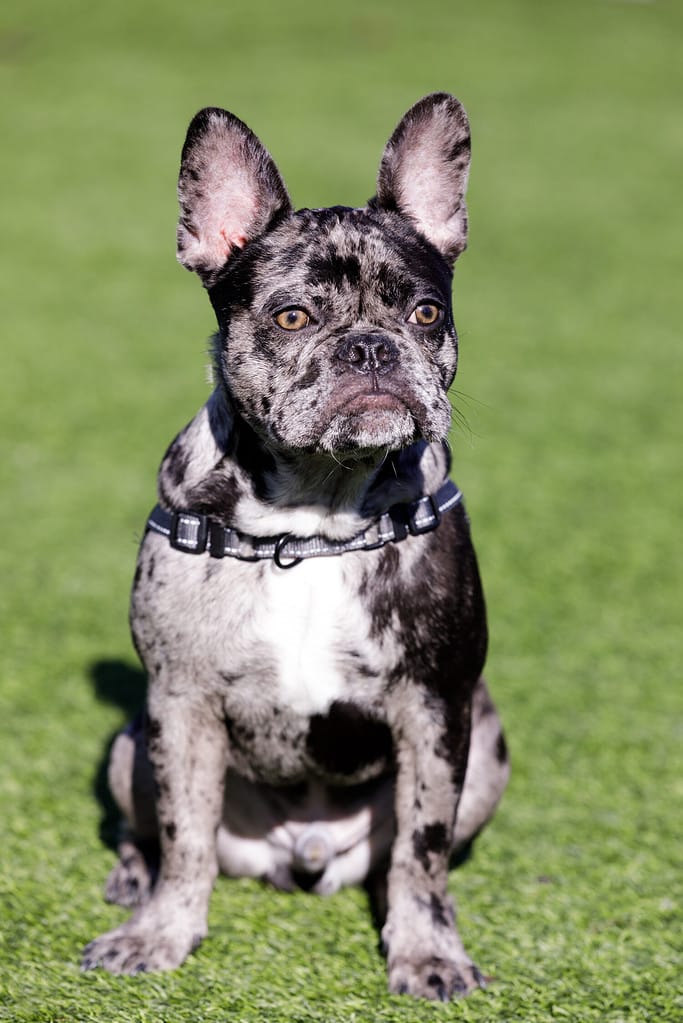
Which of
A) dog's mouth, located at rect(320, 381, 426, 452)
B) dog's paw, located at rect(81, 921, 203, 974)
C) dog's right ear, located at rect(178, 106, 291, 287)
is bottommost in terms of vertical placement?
dog's paw, located at rect(81, 921, 203, 974)

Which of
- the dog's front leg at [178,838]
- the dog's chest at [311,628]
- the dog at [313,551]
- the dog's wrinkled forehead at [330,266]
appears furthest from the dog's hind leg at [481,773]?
the dog's wrinkled forehead at [330,266]

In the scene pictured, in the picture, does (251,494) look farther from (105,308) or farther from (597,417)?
(105,308)

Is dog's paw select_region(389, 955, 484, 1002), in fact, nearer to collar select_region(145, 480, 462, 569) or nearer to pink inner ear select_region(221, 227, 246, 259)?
collar select_region(145, 480, 462, 569)

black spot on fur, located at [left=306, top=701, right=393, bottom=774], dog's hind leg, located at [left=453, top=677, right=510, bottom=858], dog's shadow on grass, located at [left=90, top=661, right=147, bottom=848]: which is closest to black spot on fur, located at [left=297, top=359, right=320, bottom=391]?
black spot on fur, located at [left=306, top=701, right=393, bottom=774]

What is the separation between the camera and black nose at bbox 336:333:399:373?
286 cm

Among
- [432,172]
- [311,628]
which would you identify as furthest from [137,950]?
[432,172]

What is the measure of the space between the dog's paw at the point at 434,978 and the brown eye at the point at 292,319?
156 centimetres

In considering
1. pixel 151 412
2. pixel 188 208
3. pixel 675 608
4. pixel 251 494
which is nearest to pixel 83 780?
pixel 251 494

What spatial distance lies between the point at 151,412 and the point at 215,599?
16.4 feet

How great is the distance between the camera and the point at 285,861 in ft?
11.8

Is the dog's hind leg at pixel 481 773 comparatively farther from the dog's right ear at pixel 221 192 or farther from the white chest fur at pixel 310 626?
the dog's right ear at pixel 221 192

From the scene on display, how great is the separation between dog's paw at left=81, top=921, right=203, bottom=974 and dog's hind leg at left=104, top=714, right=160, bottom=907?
0.26m

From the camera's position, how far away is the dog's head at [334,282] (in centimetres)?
288

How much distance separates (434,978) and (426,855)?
0.29 m
